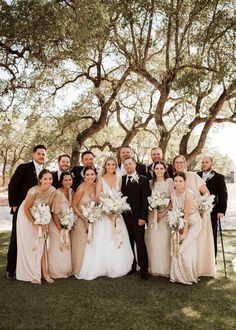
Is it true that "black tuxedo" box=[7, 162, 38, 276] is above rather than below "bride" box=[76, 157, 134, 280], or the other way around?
above

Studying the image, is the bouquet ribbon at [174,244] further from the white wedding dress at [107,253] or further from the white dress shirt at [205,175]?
the white dress shirt at [205,175]

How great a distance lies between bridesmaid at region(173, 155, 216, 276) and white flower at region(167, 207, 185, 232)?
77 cm

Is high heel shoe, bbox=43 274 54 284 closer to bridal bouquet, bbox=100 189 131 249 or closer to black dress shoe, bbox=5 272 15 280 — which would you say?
black dress shoe, bbox=5 272 15 280

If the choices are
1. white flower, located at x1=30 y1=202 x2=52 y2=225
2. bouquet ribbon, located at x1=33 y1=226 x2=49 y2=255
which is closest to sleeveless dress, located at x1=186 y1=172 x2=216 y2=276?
white flower, located at x1=30 y1=202 x2=52 y2=225

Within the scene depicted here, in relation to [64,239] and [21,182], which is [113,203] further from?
[21,182]

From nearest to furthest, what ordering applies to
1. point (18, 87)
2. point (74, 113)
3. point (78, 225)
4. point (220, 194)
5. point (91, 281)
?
point (91, 281)
point (78, 225)
point (220, 194)
point (18, 87)
point (74, 113)

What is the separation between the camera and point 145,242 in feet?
25.8

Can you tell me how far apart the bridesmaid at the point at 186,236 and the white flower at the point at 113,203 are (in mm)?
930

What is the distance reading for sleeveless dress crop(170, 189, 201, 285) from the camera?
6.76 meters

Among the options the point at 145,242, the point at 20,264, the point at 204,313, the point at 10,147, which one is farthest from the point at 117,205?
the point at 10,147

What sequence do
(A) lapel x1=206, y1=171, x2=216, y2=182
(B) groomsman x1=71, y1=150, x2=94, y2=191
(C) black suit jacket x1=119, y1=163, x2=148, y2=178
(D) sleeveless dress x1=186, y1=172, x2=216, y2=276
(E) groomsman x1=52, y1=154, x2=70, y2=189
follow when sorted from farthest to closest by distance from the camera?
(C) black suit jacket x1=119, y1=163, x2=148, y2=178, (B) groomsman x1=71, y1=150, x2=94, y2=191, (A) lapel x1=206, y1=171, x2=216, y2=182, (E) groomsman x1=52, y1=154, x2=70, y2=189, (D) sleeveless dress x1=186, y1=172, x2=216, y2=276

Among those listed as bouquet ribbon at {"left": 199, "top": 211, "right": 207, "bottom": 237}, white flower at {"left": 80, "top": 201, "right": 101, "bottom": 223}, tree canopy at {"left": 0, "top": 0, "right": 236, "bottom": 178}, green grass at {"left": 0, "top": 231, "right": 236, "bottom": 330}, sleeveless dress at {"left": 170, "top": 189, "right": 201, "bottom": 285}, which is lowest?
green grass at {"left": 0, "top": 231, "right": 236, "bottom": 330}

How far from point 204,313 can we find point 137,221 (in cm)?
232

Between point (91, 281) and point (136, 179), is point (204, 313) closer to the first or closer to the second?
point (91, 281)
